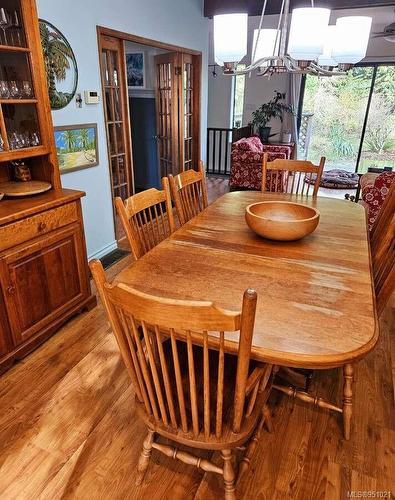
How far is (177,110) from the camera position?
14.7 feet

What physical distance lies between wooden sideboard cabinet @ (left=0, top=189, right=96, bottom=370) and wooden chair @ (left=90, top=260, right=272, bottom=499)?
103 centimetres

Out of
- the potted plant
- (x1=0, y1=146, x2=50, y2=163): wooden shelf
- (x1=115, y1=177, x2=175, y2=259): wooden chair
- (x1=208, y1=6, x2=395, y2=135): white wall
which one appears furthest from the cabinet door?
(x1=208, y1=6, x2=395, y2=135): white wall

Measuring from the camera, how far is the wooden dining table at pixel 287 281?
1.06 meters

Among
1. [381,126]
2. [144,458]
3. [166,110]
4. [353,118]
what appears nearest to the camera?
[144,458]

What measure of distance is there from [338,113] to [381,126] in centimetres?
87

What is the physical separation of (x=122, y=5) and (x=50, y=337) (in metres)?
2.85

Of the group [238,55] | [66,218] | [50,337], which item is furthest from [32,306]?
[238,55]

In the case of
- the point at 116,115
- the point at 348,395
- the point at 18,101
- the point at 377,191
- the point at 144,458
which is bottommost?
the point at 144,458

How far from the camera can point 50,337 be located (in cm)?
228

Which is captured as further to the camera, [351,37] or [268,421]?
[351,37]

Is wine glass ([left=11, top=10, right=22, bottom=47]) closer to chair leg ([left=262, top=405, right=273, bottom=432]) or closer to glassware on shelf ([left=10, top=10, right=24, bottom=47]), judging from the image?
glassware on shelf ([left=10, top=10, right=24, bottom=47])

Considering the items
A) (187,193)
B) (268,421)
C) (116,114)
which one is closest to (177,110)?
(116,114)

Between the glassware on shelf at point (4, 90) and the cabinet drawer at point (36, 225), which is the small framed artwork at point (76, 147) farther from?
the cabinet drawer at point (36, 225)

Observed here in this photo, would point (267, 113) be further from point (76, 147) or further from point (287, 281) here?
point (287, 281)
